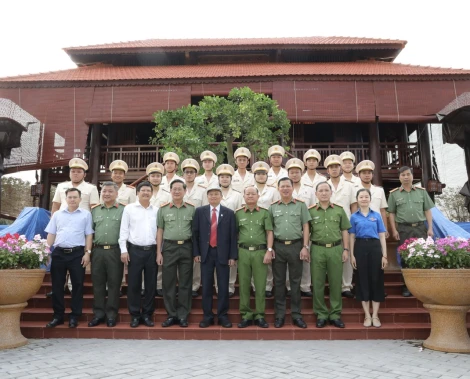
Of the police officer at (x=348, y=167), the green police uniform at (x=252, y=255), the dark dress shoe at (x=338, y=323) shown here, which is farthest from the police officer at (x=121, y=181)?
the dark dress shoe at (x=338, y=323)

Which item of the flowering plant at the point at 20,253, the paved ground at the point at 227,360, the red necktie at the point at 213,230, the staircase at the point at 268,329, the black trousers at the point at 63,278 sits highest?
the red necktie at the point at 213,230

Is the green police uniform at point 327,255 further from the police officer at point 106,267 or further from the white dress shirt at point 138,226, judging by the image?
the police officer at point 106,267

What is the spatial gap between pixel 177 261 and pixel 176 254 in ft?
0.28

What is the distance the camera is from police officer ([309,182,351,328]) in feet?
15.2

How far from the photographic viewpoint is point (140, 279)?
4.73 metres

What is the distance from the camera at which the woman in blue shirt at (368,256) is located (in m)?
4.61

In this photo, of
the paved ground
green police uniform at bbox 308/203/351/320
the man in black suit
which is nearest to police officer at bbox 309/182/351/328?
green police uniform at bbox 308/203/351/320

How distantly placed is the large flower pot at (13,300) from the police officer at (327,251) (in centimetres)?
310

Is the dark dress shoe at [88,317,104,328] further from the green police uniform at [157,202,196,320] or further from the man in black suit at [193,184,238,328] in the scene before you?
the man in black suit at [193,184,238,328]

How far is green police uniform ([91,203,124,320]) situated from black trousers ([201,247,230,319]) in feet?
3.34

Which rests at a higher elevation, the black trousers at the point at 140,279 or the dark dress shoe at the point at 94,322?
the black trousers at the point at 140,279

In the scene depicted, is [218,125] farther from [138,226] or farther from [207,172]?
[138,226]

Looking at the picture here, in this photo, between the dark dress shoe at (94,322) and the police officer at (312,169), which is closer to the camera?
the dark dress shoe at (94,322)

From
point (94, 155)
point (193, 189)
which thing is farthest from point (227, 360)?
point (94, 155)
